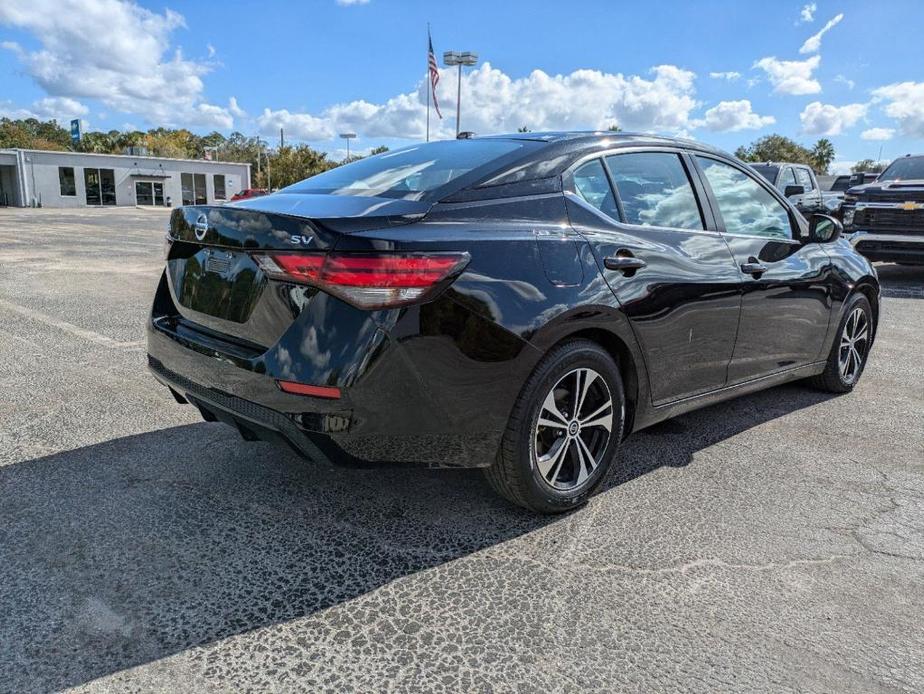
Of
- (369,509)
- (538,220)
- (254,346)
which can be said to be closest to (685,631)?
(369,509)

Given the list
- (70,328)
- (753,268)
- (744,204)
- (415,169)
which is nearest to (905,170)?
(744,204)

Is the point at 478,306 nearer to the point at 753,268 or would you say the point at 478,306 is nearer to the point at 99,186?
the point at 753,268

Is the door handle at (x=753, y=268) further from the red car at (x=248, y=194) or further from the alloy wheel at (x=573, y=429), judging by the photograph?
the red car at (x=248, y=194)

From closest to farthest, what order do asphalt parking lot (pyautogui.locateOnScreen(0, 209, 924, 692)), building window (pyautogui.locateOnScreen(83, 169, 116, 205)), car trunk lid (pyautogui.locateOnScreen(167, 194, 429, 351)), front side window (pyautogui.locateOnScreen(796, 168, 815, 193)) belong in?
asphalt parking lot (pyautogui.locateOnScreen(0, 209, 924, 692))
car trunk lid (pyautogui.locateOnScreen(167, 194, 429, 351))
front side window (pyautogui.locateOnScreen(796, 168, 815, 193))
building window (pyautogui.locateOnScreen(83, 169, 116, 205))

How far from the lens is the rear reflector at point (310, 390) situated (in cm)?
245

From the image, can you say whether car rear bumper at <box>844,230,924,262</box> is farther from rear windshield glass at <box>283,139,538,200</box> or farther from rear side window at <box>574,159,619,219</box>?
rear windshield glass at <box>283,139,538,200</box>

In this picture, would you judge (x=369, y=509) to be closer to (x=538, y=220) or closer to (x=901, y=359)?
(x=538, y=220)

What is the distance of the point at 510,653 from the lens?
2.17 meters

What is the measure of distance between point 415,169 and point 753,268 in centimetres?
192

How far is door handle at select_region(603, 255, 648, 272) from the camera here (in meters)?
3.03

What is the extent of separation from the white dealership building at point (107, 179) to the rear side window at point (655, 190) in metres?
47.8

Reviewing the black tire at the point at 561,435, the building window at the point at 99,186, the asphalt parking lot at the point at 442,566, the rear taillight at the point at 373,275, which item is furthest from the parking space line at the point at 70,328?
the building window at the point at 99,186

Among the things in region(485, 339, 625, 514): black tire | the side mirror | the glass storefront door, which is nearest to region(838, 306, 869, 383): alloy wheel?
the side mirror

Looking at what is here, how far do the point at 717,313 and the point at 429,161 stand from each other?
164cm
